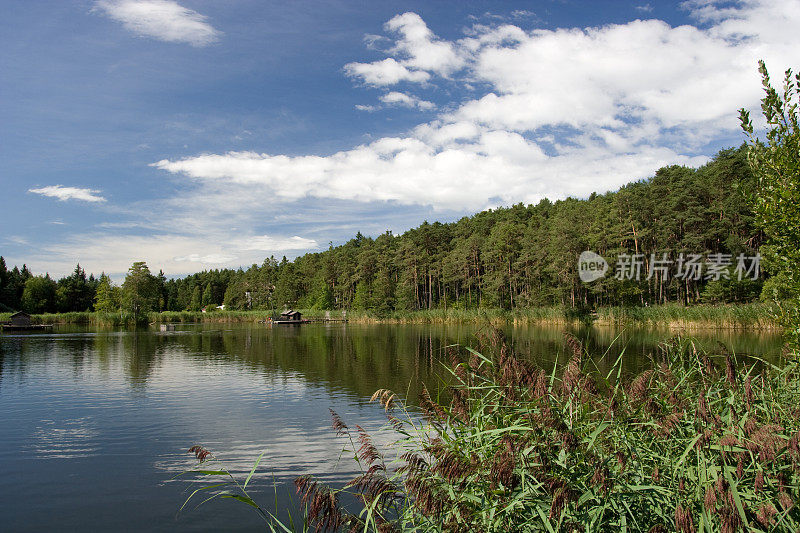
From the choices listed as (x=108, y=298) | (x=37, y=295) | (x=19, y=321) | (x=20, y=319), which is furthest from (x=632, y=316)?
(x=37, y=295)

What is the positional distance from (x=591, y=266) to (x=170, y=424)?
5045 cm

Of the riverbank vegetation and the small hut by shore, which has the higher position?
the riverbank vegetation

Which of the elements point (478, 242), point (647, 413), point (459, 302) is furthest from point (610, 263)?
point (647, 413)

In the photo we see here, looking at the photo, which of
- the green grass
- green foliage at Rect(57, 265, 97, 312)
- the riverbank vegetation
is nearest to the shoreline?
the green grass

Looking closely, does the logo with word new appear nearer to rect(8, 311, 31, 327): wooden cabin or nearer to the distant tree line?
the distant tree line

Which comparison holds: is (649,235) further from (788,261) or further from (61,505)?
(61,505)

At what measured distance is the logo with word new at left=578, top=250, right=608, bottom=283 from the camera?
53.4m

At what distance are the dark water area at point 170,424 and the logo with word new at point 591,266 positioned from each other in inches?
1027

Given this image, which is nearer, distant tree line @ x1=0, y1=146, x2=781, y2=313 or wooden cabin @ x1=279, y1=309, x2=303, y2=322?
distant tree line @ x1=0, y1=146, x2=781, y2=313

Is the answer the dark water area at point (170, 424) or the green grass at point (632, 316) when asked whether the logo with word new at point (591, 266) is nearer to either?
the green grass at point (632, 316)

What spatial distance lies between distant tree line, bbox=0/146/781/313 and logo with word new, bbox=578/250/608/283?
0.79 m

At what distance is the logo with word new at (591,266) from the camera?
5338cm

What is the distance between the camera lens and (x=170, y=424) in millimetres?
13039

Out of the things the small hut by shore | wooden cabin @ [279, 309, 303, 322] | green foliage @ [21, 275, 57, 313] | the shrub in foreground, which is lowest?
wooden cabin @ [279, 309, 303, 322]
